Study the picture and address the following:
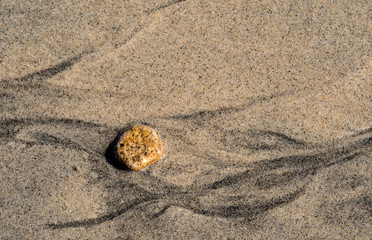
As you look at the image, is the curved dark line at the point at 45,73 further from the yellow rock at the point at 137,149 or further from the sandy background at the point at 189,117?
the yellow rock at the point at 137,149

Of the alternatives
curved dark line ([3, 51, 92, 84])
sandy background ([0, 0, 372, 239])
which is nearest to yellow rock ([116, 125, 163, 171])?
sandy background ([0, 0, 372, 239])

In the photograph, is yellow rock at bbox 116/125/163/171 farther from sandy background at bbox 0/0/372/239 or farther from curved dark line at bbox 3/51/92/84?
curved dark line at bbox 3/51/92/84

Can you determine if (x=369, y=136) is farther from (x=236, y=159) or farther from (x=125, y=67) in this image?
(x=125, y=67)

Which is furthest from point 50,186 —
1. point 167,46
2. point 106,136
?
point 167,46

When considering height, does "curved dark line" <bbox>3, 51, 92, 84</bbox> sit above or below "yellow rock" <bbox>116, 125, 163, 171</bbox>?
above

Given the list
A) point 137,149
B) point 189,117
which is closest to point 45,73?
point 137,149
